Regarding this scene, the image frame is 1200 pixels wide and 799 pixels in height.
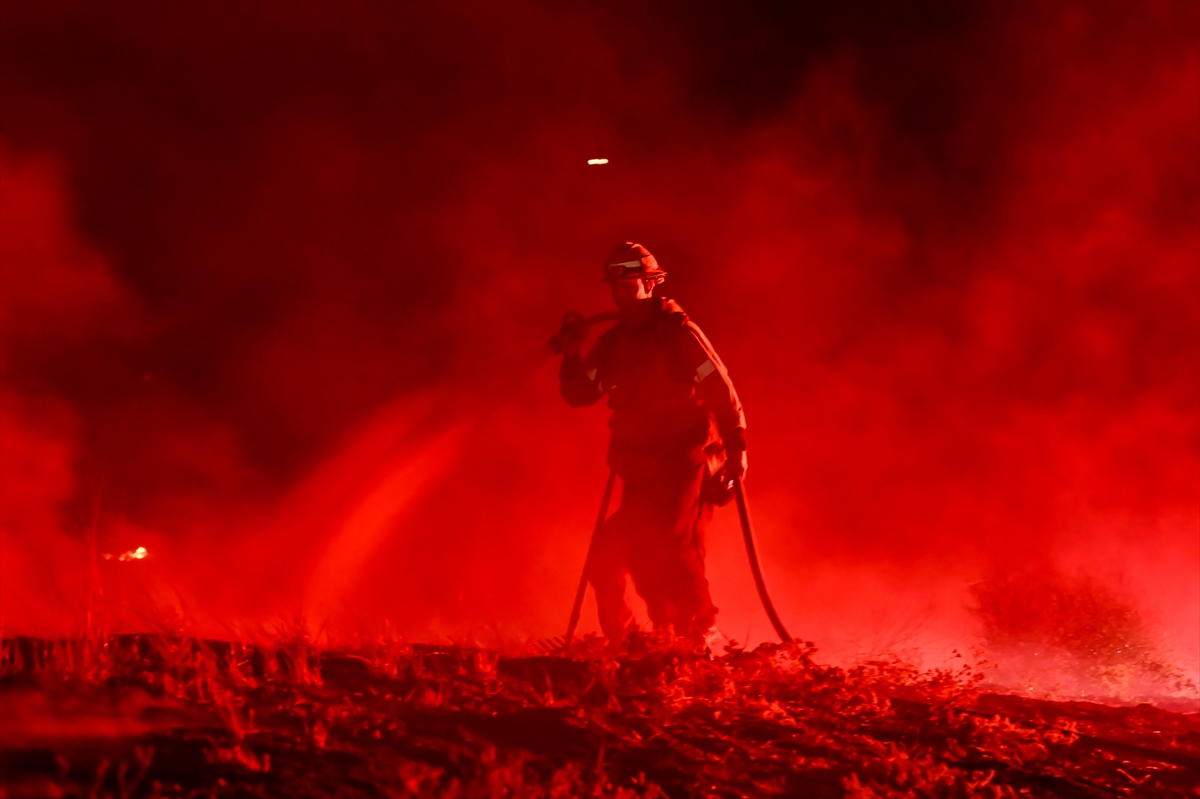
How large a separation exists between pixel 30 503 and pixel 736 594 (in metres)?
6.44

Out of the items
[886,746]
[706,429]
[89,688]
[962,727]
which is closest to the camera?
[89,688]

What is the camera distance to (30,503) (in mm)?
10219

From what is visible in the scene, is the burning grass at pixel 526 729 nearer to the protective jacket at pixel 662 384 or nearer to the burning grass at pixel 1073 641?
the protective jacket at pixel 662 384

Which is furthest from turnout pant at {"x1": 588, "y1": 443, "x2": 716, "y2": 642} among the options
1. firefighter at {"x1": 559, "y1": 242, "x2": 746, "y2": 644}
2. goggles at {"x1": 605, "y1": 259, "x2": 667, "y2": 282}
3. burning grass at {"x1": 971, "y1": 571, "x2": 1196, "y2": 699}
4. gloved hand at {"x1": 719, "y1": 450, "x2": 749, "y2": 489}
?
burning grass at {"x1": 971, "y1": 571, "x2": 1196, "y2": 699}

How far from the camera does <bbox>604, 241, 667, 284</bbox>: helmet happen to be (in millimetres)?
6508

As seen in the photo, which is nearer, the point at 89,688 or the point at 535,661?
the point at 89,688

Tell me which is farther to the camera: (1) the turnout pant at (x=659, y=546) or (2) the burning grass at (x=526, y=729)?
(1) the turnout pant at (x=659, y=546)

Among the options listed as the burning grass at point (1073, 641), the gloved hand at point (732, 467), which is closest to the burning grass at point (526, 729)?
the gloved hand at point (732, 467)

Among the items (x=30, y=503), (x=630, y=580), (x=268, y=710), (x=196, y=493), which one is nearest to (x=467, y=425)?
(x=196, y=493)

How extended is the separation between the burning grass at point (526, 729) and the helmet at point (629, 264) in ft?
6.56

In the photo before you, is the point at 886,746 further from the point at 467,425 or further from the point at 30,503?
the point at 467,425

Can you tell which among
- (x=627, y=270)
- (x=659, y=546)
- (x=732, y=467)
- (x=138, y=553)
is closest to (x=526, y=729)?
(x=659, y=546)

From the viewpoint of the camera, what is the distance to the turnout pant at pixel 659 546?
247 inches

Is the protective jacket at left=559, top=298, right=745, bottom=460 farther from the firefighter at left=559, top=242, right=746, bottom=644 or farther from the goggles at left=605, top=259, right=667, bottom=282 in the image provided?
the goggles at left=605, top=259, right=667, bottom=282
